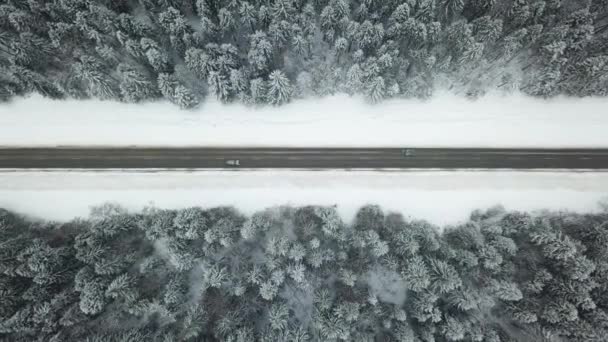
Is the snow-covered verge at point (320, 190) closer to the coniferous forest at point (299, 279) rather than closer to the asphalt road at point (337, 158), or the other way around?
the asphalt road at point (337, 158)

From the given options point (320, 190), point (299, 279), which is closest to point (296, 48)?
point (320, 190)

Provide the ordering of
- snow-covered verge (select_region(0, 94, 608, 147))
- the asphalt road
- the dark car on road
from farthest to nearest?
the dark car on road → snow-covered verge (select_region(0, 94, 608, 147)) → the asphalt road

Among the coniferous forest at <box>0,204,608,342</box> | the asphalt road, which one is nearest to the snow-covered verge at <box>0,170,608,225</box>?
the asphalt road

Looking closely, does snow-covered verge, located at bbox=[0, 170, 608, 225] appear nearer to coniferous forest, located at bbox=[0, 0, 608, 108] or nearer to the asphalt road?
the asphalt road

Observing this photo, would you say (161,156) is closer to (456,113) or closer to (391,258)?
(391,258)

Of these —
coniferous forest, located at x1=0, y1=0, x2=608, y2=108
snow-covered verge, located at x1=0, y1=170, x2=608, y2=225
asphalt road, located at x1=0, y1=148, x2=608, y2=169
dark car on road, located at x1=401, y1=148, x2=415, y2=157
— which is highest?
coniferous forest, located at x1=0, y1=0, x2=608, y2=108

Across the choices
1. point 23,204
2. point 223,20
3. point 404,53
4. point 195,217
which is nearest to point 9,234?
point 23,204

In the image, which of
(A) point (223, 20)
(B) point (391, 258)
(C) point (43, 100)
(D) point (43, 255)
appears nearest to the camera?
(D) point (43, 255)
